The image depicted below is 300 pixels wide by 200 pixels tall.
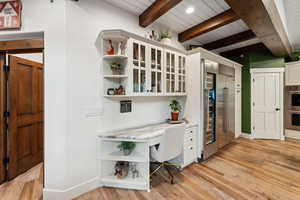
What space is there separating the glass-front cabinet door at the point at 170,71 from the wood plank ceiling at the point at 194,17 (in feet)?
2.31

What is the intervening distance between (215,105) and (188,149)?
120 centimetres

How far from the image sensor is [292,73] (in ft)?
14.8

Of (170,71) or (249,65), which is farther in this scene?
(249,65)

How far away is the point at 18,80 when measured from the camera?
259cm

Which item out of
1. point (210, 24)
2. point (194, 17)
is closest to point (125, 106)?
point (194, 17)

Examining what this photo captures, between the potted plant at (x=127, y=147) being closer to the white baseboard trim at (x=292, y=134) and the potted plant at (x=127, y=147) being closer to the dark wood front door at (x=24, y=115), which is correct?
the dark wood front door at (x=24, y=115)

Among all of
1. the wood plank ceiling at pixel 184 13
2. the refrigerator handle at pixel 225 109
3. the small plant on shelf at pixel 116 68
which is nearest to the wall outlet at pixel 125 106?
the small plant on shelf at pixel 116 68

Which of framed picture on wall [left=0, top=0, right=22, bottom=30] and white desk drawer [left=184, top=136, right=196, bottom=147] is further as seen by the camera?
white desk drawer [left=184, top=136, right=196, bottom=147]

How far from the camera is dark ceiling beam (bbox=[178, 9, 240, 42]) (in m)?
2.80

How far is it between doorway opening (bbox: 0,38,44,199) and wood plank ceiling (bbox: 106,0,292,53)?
→ 5.45 ft

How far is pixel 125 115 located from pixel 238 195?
2007mm

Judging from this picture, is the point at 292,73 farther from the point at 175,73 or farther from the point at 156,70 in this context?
the point at 156,70

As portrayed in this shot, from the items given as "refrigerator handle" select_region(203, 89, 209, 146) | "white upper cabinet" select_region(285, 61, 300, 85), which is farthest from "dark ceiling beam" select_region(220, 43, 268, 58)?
"refrigerator handle" select_region(203, 89, 209, 146)

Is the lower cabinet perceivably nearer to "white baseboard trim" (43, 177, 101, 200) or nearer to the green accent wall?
"white baseboard trim" (43, 177, 101, 200)
